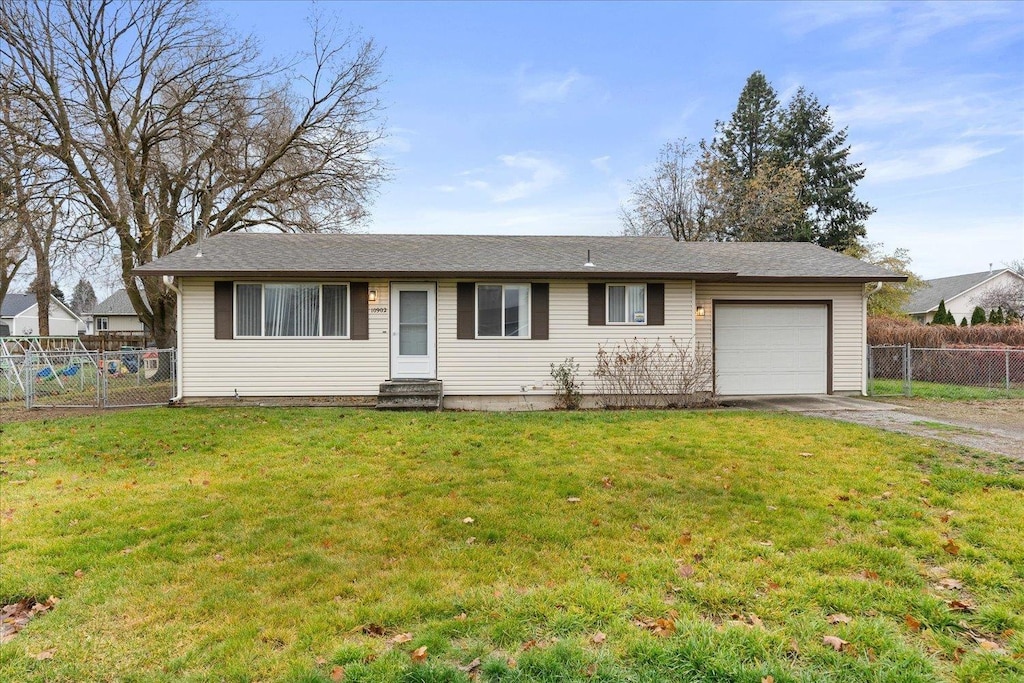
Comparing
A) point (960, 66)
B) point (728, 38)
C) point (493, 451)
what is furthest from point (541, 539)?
point (960, 66)

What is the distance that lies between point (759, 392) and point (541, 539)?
928cm

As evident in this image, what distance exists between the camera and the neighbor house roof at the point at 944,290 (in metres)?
34.8

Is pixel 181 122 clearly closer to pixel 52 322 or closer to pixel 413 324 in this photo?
pixel 413 324

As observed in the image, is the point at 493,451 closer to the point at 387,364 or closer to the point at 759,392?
the point at 387,364

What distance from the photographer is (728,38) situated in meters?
14.0

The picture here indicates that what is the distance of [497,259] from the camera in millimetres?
10734

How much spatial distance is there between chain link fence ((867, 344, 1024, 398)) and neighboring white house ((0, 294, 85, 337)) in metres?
57.4

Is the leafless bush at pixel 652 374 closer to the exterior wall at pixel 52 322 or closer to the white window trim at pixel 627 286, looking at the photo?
the white window trim at pixel 627 286

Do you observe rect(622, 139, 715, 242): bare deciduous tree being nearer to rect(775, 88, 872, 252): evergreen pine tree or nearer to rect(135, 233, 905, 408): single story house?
rect(775, 88, 872, 252): evergreen pine tree

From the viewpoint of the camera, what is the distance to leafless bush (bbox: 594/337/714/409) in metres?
10.3

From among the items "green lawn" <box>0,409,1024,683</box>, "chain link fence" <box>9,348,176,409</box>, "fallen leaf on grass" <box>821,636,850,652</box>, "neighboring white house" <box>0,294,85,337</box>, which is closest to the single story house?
"chain link fence" <box>9,348,176,409</box>

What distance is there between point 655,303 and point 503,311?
322 cm

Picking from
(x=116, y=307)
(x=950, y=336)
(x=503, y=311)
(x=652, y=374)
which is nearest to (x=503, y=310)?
(x=503, y=311)

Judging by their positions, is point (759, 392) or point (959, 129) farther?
point (959, 129)
